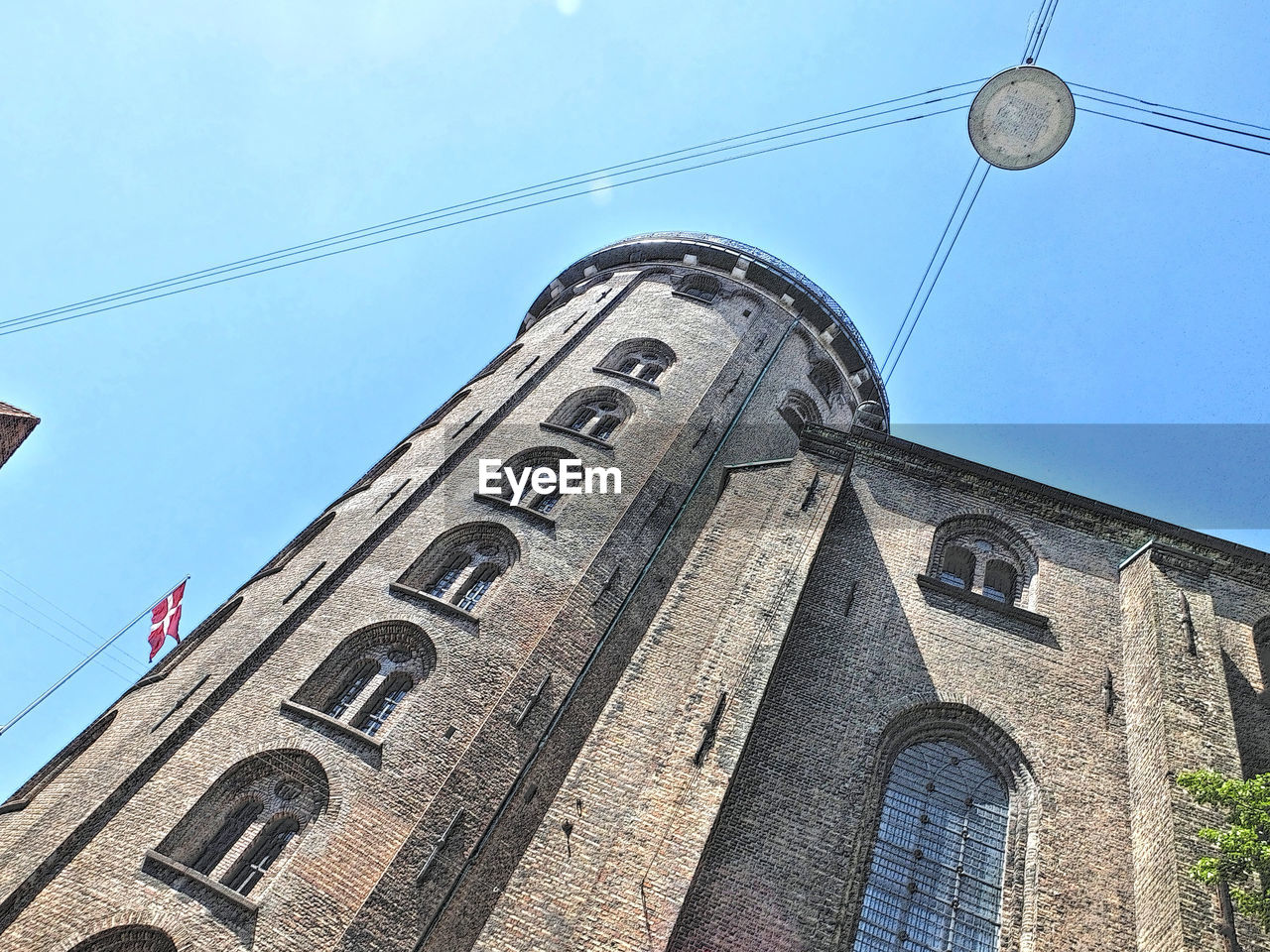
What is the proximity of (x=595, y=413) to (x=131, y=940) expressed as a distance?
42.0 ft

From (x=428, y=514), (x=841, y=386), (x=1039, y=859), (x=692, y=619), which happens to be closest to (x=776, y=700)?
(x=692, y=619)

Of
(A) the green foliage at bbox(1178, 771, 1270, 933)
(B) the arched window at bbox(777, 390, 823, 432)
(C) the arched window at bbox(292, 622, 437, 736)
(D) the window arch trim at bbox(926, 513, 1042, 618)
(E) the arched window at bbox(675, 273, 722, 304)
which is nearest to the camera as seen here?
(A) the green foliage at bbox(1178, 771, 1270, 933)

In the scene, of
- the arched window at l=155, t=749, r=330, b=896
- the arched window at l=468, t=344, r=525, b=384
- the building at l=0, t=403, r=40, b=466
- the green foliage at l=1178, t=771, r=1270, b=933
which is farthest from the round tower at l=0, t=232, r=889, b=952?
the green foliage at l=1178, t=771, r=1270, b=933

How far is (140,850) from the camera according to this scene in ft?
35.2

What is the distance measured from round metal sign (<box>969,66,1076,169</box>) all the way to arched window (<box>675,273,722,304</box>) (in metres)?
13.4

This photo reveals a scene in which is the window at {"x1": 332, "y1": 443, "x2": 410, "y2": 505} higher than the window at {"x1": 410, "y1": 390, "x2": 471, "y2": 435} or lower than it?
lower

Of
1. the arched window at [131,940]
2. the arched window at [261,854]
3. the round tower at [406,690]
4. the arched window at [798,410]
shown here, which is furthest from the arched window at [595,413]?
the arched window at [131,940]

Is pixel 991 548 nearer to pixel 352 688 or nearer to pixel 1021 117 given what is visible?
pixel 1021 117

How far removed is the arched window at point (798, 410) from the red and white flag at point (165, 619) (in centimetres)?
1457

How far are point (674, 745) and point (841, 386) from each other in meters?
16.9

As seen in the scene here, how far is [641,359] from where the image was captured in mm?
21375

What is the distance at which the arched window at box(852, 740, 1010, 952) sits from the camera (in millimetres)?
10023

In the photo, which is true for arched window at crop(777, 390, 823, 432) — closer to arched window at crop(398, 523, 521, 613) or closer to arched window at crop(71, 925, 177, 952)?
arched window at crop(398, 523, 521, 613)

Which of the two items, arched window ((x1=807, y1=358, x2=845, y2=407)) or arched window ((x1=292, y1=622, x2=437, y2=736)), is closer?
arched window ((x1=292, y1=622, x2=437, y2=736))
